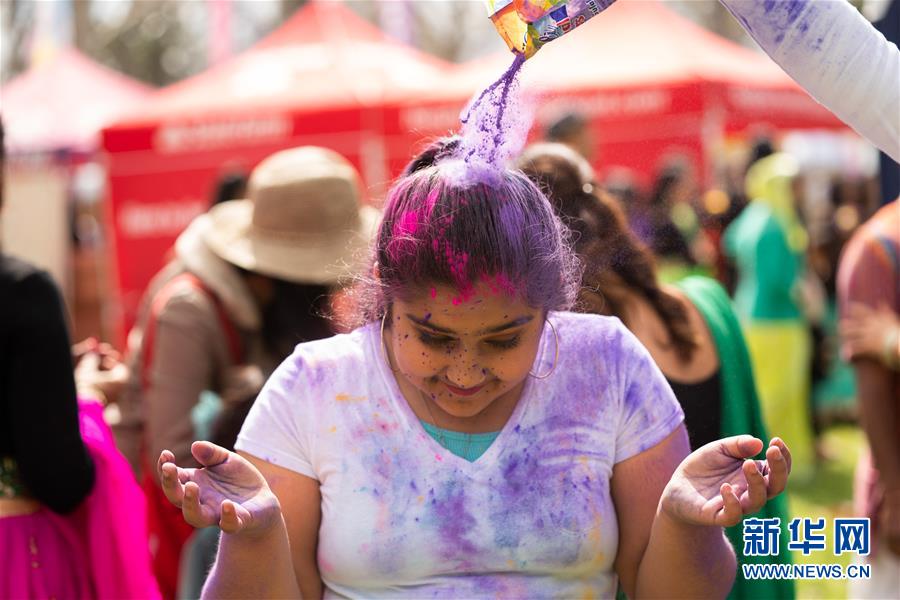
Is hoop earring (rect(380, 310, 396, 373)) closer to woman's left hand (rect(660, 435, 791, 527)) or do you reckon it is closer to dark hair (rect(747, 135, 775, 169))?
woman's left hand (rect(660, 435, 791, 527))

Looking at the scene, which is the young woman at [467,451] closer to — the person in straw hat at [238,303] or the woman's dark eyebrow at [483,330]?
the woman's dark eyebrow at [483,330]

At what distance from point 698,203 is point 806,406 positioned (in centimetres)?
440

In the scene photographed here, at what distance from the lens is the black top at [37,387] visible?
231 centimetres

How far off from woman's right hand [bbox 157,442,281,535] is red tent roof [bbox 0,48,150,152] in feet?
30.6

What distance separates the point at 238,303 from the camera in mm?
3488

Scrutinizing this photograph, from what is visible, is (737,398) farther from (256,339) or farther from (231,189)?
(231,189)

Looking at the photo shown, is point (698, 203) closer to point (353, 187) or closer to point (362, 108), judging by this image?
point (353, 187)

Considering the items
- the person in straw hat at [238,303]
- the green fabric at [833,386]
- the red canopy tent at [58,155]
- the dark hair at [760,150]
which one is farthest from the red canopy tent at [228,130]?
the person in straw hat at [238,303]

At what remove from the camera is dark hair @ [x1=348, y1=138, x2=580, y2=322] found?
5.85 ft

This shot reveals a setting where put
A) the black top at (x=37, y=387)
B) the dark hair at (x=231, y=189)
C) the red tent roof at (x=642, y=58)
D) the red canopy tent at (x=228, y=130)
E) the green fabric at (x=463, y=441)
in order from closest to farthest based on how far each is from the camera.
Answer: the green fabric at (x=463, y=441) < the black top at (x=37, y=387) < the dark hair at (x=231, y=189) < the red tent roof at (x=642, y=58) < the red canopy tent at (x=228, y=130)

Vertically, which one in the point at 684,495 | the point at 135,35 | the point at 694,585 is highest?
the point at 135,35

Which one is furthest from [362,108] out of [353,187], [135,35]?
[135,35]

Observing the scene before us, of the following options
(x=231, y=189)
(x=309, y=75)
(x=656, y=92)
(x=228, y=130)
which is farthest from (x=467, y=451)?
(x=309, y=75)

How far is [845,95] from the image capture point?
1761mm
